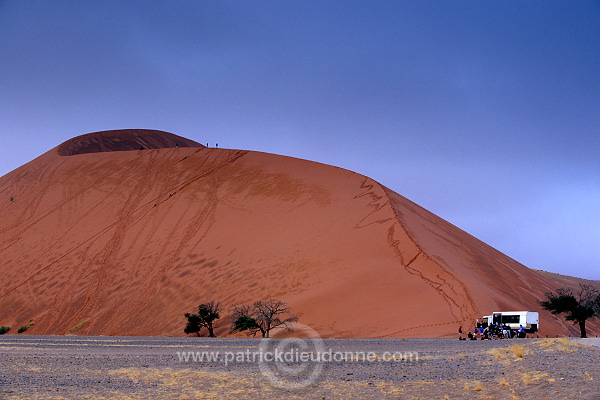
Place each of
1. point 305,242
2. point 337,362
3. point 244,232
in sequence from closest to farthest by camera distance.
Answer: point 337,362
point 305,242
point 244,232

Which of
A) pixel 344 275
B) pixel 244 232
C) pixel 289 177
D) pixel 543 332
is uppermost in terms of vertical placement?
pixel 289 177

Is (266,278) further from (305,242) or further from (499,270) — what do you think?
(499,270)

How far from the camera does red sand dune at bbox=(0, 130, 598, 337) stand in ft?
127

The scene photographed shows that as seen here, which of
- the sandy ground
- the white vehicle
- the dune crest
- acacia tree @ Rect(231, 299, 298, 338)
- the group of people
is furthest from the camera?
the dune crest

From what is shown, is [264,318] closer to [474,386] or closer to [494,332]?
[494,332]

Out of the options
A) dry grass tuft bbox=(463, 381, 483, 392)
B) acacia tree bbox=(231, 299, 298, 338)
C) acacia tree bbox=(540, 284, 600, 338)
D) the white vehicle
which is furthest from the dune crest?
dry grass tuft bbox=(463, 381, 483, 392)

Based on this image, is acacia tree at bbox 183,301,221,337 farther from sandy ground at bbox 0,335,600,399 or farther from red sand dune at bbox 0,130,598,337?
sandy ground at bbox 0,335,600,399

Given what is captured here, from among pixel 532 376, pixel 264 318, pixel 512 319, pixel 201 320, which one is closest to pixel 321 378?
pixel 532 376

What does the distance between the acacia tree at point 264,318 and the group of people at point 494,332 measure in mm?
10154

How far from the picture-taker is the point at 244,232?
2135 inches

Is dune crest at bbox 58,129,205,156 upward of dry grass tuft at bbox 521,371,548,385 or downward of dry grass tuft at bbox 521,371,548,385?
upward

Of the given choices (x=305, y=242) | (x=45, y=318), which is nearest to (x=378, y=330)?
(x=305, y=242)

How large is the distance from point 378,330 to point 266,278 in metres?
13.2

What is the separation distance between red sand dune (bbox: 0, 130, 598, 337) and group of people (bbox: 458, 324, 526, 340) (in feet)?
4.16
